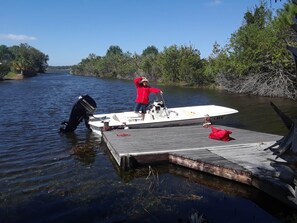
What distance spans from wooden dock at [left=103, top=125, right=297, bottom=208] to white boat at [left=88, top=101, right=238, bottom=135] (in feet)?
2.58

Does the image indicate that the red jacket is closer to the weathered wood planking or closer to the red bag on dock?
the weathered wood planking

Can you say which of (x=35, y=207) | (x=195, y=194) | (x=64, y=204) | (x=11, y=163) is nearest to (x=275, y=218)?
(x=195, y=194)

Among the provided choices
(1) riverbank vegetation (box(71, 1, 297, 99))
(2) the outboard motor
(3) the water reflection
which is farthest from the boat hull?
(1) riverbank vegetation (box(71, 1, 297, 99))

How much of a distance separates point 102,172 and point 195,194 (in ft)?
9.41

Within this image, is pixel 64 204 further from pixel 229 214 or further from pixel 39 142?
pixel 39 142

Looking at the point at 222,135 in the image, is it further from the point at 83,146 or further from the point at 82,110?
the point at 82,110

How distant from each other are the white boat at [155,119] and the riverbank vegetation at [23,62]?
59.2 meters

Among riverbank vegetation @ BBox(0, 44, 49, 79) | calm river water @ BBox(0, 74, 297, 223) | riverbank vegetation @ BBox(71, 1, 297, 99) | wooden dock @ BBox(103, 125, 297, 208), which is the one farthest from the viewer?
riverbank vegetation @ BBox(0, 44, 49, 79)

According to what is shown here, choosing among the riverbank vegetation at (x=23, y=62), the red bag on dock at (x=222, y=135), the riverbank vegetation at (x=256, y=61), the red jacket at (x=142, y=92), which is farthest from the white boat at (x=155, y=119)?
the riverbank vegetation at (x=23, y=62)

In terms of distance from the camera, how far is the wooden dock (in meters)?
7.30

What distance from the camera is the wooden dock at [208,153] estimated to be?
7305 millimetres

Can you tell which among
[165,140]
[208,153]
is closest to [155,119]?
[165,140]

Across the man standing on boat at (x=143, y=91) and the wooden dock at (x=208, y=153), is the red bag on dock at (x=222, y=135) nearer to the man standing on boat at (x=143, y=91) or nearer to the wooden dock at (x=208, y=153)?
the wooden dock at (x=208, y=153)

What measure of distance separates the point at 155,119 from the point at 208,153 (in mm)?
5058
